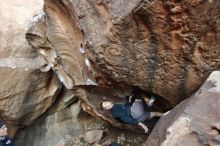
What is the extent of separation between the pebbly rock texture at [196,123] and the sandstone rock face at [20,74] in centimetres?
205

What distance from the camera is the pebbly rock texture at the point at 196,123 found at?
8.02 ft

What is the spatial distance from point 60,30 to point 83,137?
Result: 1731mm

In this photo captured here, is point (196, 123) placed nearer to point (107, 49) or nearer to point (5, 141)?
point (107, 49)

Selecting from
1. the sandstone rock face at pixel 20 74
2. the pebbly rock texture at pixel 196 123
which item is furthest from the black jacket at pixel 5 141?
the pebbly rock texture at pixel 196 123

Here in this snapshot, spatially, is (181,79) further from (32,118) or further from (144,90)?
(32,118)

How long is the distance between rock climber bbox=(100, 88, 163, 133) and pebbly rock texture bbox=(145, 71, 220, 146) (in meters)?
0.88

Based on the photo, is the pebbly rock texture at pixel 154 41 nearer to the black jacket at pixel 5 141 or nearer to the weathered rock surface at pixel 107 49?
the weathered rock surface at pixel 107 49

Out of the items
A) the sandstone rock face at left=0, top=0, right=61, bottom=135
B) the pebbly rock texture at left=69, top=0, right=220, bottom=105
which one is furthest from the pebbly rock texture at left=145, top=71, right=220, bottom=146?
the sandstone rock face at left=0, top=0, right=61, bottom=135

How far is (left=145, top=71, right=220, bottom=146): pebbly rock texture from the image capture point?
244cm

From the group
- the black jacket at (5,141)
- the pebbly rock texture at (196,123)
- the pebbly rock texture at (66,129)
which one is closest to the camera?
the pebbly rock texture at (196,123)

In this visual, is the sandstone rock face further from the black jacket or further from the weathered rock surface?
the black jacket

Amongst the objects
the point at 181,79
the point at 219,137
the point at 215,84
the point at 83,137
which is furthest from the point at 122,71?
the point at 83,137

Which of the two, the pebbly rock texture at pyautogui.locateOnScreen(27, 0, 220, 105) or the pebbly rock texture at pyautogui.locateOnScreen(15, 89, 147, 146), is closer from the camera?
the pebbly rock texture at pyautogui.locateOnScreen(27, 0, 220, 105)

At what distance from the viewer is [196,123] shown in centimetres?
253
